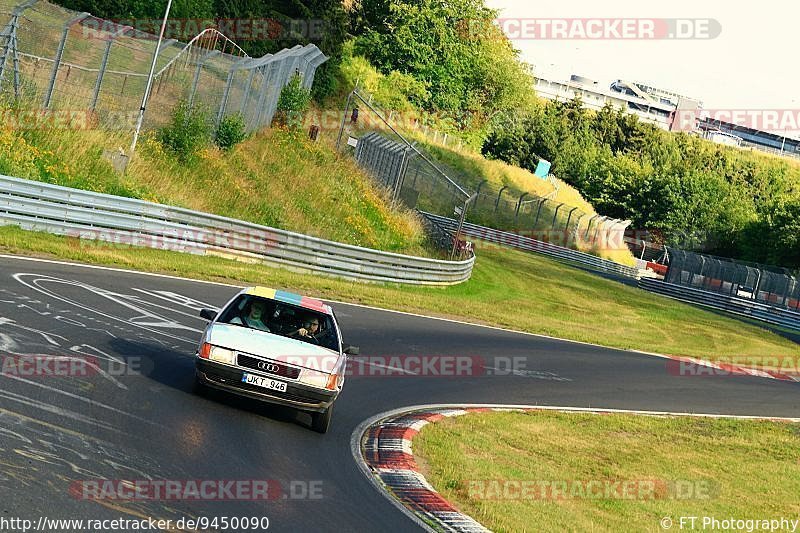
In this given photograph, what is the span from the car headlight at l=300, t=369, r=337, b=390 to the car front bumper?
4cm

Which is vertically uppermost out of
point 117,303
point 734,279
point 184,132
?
point 184,132

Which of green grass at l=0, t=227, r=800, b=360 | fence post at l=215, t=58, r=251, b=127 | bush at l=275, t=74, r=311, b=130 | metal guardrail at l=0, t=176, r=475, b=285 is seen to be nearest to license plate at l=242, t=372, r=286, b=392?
green grass at l=0, t=227, r=800, b=360

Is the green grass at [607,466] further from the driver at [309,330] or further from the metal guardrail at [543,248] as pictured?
the metal guardrail at [543,248]

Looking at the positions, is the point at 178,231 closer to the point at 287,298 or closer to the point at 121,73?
the point at 121,73

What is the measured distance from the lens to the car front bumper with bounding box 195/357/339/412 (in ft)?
37.4

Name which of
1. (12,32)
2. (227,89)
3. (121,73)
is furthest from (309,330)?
(227,89)

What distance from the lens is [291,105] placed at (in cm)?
3953

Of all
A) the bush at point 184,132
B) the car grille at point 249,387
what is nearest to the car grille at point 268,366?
the car grille at point 249,387

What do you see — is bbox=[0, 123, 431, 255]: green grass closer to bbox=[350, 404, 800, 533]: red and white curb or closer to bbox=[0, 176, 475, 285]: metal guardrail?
bbox=[0, 176, 475, 285]: metal guardrail

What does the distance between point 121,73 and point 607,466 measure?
57.5ft

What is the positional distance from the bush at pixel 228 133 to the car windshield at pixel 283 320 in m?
20.6

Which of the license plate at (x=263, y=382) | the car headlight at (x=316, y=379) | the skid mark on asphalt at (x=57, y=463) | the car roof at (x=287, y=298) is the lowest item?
the skid mark on asphalt at (x=57, y=463)

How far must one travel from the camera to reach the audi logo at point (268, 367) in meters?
11.5

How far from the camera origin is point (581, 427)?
17.9 meters
